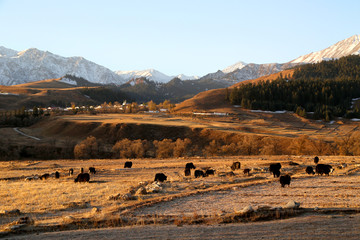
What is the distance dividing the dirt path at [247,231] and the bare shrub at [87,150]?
59.1 metres

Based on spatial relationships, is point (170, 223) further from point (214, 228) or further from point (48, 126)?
point (48, 126)

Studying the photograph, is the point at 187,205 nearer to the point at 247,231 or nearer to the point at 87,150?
the point at 247,231

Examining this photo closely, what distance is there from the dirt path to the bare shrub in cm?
5910

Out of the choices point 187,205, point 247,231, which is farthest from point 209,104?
point 247,231

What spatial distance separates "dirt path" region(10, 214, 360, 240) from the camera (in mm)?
12164

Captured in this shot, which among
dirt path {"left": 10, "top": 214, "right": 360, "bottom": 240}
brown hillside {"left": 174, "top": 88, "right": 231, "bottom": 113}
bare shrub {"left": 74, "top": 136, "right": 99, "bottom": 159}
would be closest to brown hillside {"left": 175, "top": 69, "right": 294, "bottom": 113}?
brown hillside {"left": 174, "top": 88, "right": 231, "bottom": 113}

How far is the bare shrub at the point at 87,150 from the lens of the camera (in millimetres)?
70062

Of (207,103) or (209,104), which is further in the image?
(207,103)

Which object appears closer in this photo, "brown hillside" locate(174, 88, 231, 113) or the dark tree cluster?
the dark tree cluster

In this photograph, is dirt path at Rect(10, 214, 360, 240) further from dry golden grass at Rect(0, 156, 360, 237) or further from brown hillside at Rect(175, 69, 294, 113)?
brown hillside at Rect(175, 69, 294, 113)

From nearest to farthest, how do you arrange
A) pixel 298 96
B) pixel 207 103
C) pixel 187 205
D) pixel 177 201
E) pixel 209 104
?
1. pixel 187 205
2. pixel 177 201
3. pixel 298 96
4. pixel 209 104
5. pixel 207 103

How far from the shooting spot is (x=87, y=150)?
7162 cm

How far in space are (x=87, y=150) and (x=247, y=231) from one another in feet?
209

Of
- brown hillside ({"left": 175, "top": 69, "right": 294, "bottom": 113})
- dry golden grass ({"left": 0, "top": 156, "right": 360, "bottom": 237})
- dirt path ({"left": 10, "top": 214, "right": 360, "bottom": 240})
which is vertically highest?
brown hillside ({"left": 175, "top": 69, "right": 294, "bottom": 113})
